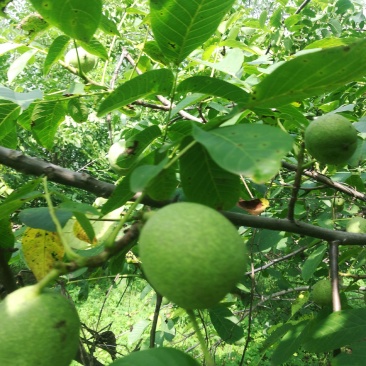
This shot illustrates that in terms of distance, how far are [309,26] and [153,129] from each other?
337cm

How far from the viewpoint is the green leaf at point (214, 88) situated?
1168 mm

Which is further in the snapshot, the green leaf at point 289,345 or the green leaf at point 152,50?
the green leaf at point 152,50

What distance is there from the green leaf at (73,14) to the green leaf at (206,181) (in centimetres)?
52

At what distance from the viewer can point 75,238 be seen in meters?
1.30

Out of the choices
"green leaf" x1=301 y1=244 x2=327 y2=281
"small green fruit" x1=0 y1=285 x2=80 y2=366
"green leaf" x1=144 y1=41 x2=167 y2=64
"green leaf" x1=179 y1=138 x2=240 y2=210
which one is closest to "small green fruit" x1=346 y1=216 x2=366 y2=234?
"green leaf" x1=301 y1=244 x2=327 y2=281

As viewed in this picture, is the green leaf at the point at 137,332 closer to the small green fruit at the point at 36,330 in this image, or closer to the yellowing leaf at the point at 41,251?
the yellowing leaf at the point at 41,251

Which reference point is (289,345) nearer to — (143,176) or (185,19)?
(143,176)

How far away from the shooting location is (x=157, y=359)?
0.78 m

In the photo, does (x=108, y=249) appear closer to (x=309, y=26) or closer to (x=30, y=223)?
(x=30, y=223)

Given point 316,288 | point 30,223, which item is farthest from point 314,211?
point 30,223

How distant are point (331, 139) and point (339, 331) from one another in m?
0.55

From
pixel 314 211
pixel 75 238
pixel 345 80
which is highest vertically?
pixel 345 80

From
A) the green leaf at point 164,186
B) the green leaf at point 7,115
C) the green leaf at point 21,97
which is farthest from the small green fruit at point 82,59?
the green leaf at point 164,186

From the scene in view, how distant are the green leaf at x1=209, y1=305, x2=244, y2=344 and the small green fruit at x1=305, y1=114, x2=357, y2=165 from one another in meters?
1.20
